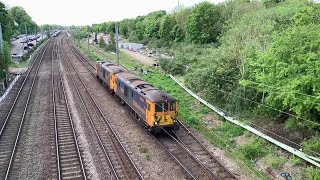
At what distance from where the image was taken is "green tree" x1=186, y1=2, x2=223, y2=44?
57.7 metres

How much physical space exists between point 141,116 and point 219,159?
6567 millimetres

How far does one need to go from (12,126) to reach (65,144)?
6.00m

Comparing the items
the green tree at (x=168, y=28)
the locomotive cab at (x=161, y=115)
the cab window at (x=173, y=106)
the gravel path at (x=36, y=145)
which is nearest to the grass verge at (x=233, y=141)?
the locomotive cab at (x=161, y=115)

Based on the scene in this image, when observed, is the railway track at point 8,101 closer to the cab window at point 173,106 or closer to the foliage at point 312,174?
the cab window at point 173,106

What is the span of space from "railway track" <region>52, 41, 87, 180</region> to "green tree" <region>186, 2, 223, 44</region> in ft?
106

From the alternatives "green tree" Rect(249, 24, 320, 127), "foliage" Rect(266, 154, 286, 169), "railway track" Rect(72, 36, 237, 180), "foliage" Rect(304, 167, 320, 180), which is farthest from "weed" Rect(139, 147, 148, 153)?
"foliage" Rect(304, 167, 320, 180)

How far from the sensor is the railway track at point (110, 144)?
16.9m

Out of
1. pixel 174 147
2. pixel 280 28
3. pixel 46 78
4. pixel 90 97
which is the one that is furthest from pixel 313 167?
pixel 46 78

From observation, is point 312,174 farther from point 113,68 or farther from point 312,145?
point 113,68

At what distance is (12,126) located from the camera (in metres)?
23.9

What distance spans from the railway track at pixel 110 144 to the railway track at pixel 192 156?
2628 millimetres

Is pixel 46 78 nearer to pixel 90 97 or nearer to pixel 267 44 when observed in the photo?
pixel 90 97

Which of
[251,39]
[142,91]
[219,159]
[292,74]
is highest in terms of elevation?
[251,39]

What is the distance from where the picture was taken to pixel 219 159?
18781 millimetres
